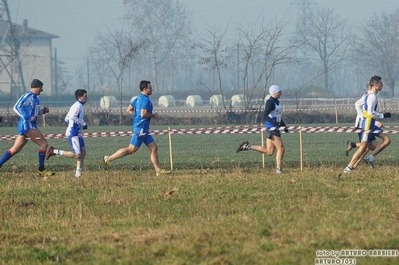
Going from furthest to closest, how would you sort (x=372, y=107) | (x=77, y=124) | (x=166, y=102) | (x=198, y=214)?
(x=166, y=102) → (x=77, y=124) → (x=372, y=107) → (x=198, y=214)

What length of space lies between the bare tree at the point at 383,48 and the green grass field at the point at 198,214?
198ft

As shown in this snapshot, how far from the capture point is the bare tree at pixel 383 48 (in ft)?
Result: 258

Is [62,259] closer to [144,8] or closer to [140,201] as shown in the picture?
[140,201]

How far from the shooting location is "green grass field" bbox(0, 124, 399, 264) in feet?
29.2

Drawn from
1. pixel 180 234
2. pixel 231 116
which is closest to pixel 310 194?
pixel 180 234

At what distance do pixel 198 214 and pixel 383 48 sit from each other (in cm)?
7319

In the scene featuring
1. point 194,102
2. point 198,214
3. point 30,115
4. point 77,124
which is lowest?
point 198,214

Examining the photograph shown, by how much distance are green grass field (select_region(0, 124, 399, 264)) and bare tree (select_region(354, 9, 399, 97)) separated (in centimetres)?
6037

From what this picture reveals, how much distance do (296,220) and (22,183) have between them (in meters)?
6.73

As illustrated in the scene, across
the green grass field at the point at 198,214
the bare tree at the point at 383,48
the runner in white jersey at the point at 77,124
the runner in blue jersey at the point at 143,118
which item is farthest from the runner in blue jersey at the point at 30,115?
the bare tree at the point at 383,48

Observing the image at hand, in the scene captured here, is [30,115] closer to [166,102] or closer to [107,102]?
[107,102]

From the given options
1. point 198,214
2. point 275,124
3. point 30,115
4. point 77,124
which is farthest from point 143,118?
point 198,214

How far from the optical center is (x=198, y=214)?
11.4 meters

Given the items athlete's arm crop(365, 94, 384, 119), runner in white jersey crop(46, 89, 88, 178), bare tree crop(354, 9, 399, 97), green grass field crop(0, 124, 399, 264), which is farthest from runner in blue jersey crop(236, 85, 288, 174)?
bare tree crop(354, 9, 399, 97)
